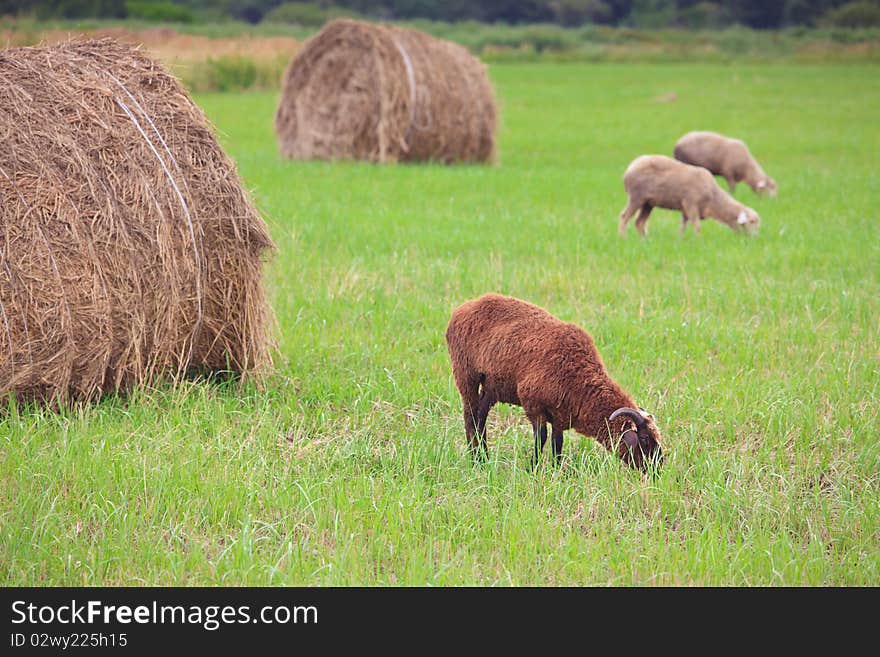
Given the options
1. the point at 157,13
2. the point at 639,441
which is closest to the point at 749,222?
the point at 639,441

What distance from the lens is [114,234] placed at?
21.2 feet

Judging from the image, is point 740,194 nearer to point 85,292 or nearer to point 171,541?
point 85,292

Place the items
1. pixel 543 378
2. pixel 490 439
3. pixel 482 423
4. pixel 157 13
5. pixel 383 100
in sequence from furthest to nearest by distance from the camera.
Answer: pixel 157 13, pixel 383 100, pixel 490 439, pixel 482 423, pixel 543 378

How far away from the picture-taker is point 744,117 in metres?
28.5

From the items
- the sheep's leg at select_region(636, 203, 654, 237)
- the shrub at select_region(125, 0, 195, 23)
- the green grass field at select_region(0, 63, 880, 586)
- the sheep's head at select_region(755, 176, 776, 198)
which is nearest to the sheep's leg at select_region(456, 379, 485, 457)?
the green grass field at select_region(0, 63, 880, 586)

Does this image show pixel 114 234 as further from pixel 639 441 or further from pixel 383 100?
pixel 383 100

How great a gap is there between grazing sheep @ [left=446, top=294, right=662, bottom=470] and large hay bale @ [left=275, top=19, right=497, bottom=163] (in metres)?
13.6

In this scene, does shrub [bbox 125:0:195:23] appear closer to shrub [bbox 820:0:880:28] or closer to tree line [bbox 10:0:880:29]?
tree line [bbox 10:0:880:29]

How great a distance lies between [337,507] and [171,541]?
76cm

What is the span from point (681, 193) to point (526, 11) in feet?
227

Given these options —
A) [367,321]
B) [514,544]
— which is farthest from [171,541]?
[367,321]

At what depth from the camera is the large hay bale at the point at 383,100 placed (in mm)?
18844

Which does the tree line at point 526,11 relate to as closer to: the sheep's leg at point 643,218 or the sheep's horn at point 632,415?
the sheep's leg at point 643,218

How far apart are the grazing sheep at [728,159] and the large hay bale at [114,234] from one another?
33.6ft
